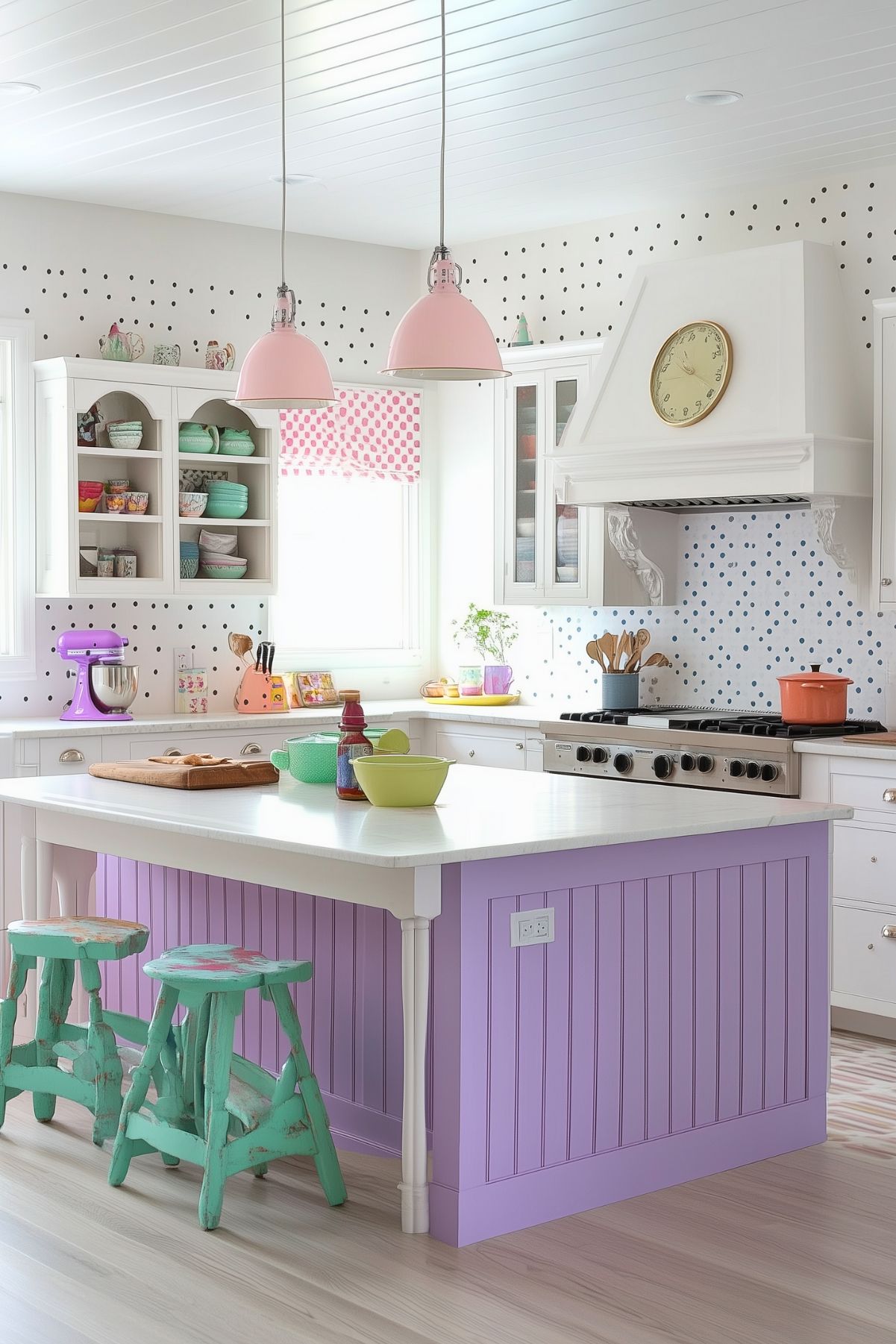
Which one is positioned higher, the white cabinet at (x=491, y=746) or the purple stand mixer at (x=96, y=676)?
the purple stand mixer at (x=96, y=676)

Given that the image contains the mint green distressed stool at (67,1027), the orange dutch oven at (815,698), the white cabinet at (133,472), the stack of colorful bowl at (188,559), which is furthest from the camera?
the stack of colorful bowl at (188,559)

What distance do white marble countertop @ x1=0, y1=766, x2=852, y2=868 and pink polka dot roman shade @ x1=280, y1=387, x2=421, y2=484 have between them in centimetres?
271

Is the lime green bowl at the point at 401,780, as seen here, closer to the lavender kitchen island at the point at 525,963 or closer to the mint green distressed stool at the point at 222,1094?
the lavender kitchen island at the point at 525,963

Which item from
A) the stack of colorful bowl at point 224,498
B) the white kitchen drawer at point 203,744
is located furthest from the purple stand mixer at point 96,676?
the stack of colorful bowl at point 224,498

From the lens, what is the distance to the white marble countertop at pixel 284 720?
544cm

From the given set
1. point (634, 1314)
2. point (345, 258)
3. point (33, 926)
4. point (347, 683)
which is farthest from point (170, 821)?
point (345, 258)

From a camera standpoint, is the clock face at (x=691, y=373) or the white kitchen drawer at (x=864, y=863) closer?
the white kitchen drawer at (x=864, y=863)

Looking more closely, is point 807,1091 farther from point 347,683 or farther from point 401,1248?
point 347,683

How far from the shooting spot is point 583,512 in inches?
242

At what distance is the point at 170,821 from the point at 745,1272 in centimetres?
151

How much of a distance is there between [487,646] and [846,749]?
2.29 meters

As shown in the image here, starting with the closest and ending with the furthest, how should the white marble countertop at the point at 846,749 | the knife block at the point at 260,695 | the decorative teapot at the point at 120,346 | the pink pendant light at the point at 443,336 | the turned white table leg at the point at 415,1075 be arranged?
the turned white table leg at the point at 415,1075
the pink pendant light at the point at 443,336
the white marble countertop at the point at 846,749
the decorative teapot at the point at 120,346
the knife block at the point at 260,695

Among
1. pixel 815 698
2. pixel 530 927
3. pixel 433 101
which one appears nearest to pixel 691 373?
pixel 815 698

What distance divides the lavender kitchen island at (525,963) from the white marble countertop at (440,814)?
0.01m
